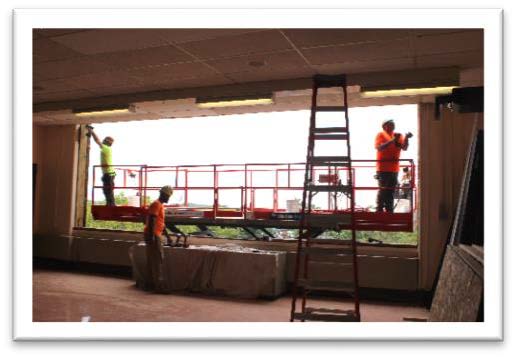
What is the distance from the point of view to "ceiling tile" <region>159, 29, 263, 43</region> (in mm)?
4523

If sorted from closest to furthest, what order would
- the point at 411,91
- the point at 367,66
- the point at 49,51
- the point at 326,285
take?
1. the point at 326,285
2. the point at 49,51
3. the point at 367,66
4. the point at 411,91

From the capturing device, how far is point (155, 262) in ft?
24.2

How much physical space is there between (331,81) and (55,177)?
25.4 ft

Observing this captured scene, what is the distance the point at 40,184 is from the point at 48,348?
8194 millimetres

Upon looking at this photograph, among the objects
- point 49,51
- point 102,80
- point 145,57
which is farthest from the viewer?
point 102,80

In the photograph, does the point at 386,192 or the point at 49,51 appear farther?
the point at 386,192

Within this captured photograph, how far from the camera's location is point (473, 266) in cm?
340

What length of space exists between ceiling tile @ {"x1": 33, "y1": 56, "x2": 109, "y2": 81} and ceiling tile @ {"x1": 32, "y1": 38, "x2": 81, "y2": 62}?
0.47 feet

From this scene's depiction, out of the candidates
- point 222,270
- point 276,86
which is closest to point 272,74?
point 276,86

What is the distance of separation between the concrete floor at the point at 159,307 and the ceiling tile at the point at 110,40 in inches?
126

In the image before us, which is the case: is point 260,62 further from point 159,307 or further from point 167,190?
point 159,307

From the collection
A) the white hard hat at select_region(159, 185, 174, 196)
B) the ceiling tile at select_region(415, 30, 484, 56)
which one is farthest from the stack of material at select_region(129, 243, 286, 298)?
the ceiling tile at select_region(415, 30, 484, 56)

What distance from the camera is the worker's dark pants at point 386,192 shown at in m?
7.16
